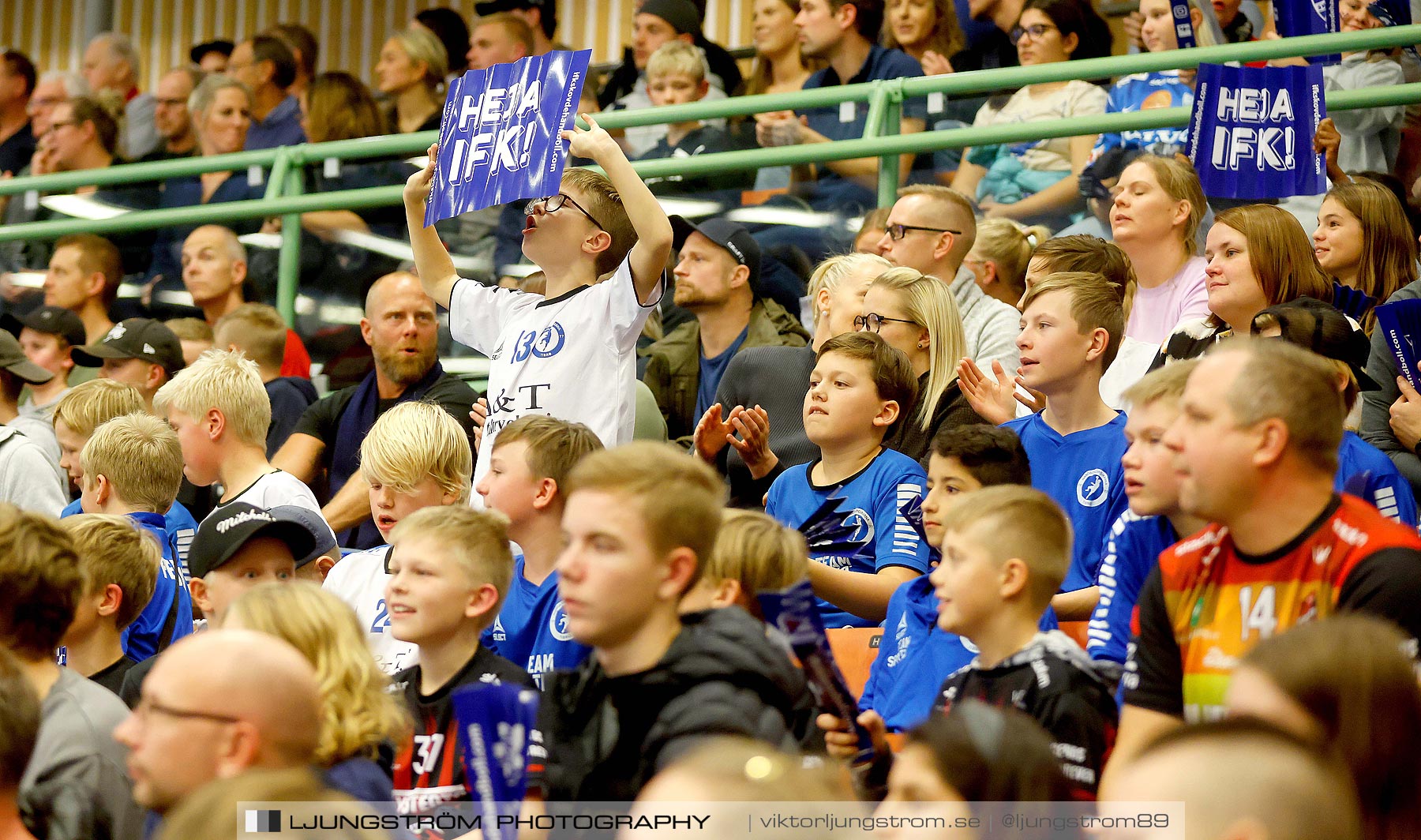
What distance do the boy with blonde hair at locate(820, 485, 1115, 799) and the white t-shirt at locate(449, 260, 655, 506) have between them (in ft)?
5.76

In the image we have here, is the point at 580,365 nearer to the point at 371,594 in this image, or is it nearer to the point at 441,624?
the point at 371,594

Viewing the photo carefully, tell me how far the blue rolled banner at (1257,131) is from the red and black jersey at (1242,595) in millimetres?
2397

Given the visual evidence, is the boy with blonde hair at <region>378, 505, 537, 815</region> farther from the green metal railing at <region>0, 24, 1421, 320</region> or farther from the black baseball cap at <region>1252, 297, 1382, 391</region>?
the green metal railing at <region>0, 24, 1421, 320</region>

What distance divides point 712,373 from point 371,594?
2148 millimetres

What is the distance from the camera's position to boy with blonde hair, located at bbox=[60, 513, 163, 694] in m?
4.36

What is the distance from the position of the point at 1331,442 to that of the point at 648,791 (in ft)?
5.09

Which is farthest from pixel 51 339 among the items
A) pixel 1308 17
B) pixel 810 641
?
pixel 810 641

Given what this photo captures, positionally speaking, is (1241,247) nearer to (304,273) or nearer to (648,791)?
(648,791)

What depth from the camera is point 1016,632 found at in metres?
3.46

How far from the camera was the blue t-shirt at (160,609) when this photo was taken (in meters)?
4.82

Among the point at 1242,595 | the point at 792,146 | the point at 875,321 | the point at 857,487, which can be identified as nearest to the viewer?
the point at 1242,595

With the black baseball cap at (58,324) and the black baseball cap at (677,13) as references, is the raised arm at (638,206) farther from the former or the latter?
the black baseball cap at (677,13)

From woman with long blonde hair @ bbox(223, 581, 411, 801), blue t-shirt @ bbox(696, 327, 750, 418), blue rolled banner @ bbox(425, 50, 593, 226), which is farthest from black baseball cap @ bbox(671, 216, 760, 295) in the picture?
woman with long blonde hair @ bbox(223, 581, 411, 801)

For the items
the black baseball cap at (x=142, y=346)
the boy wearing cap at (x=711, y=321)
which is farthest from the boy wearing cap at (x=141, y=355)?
the boy wearing cap at (x=711, y=321)
